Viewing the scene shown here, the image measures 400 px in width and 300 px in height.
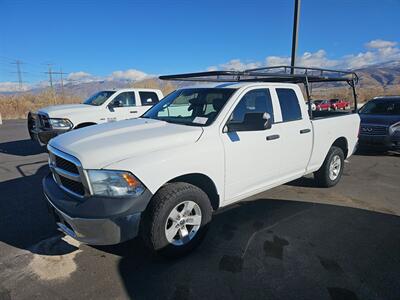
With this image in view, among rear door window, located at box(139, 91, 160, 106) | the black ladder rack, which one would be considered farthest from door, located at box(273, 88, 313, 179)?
rear door window, located at box(139, 91, 160, 106)

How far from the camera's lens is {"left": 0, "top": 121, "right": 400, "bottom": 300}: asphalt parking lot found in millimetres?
2678

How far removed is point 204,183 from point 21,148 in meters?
8.41

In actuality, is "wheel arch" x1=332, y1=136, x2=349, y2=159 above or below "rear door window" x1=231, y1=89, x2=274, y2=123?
below

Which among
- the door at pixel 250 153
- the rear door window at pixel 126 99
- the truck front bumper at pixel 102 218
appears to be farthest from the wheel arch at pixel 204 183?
the rear door window at pixel 126 99

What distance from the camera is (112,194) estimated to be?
2652mm

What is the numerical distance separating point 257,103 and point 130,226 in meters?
2.36

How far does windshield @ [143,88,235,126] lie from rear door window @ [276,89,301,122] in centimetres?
94

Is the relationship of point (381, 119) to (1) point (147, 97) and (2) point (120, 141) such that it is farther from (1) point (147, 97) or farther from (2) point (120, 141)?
(2) point (120, 141)

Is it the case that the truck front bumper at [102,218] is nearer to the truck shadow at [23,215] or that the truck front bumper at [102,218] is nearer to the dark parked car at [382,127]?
the truck shadow at [23,215]

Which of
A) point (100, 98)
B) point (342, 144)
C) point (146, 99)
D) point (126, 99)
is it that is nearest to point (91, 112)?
point (100, 98)

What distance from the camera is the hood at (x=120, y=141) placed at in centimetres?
273

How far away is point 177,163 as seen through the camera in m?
2.94

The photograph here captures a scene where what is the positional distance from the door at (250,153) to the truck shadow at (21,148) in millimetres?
7231

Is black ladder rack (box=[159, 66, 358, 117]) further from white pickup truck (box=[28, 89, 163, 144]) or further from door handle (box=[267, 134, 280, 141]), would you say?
white pickup truck (box=[28, 89, 163, 144])
